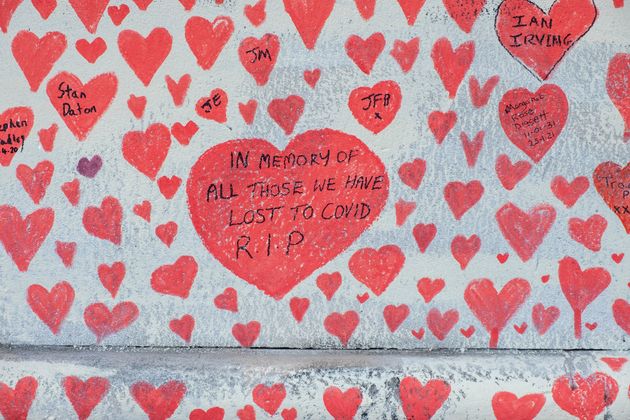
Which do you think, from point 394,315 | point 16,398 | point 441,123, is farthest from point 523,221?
point 16,398

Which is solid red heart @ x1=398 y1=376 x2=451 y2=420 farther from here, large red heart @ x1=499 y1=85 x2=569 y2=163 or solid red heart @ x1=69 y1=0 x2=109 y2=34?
solid red heart @ x1=69 y1=0 x2=109 y2=34

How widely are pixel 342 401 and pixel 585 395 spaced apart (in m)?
0.85

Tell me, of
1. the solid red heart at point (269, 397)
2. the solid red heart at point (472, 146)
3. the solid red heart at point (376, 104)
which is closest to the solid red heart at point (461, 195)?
the solid red heart at point (472, 146)

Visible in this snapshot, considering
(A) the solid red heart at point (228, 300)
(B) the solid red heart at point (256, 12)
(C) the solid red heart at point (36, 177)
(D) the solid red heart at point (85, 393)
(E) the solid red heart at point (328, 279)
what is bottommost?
(D) the solid red heart at point (85, 393)

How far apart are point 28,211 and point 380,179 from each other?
4.28 ft

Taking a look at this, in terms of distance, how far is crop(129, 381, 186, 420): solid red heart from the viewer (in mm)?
2076

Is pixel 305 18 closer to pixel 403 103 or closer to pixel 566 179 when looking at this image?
pixel 403 103

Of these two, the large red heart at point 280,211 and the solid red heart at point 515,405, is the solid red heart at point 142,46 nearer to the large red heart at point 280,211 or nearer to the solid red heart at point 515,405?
the large red heart at point 280,211

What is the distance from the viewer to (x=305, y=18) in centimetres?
215

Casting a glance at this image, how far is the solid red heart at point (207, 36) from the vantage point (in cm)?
215

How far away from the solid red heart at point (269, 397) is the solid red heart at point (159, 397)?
0.26m

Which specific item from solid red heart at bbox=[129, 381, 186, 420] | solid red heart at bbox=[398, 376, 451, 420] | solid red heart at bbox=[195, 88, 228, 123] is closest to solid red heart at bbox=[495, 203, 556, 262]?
solid red heart at bbox=[398, 376, 451, 420]

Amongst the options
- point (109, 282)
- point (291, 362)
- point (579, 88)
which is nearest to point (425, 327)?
point (291, 362)

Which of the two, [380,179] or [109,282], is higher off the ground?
[380,179]
